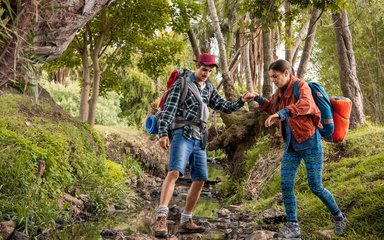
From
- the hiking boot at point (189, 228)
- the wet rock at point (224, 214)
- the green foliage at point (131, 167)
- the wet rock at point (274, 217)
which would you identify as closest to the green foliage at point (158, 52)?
the green foliage at point (131, 167)

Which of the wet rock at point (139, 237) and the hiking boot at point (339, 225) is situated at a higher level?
the hiking boot at point (339, 225)

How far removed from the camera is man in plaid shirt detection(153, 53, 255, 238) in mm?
5083

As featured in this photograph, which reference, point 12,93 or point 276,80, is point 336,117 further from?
point 12,93

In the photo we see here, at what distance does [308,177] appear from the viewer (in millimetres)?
4625

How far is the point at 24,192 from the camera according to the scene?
17.6ft

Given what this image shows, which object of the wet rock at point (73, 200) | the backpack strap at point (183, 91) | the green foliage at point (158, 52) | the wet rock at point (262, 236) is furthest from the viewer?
the green foliage at point (158, 52)

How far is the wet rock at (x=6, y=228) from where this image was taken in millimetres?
4461

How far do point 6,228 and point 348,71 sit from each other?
863cm

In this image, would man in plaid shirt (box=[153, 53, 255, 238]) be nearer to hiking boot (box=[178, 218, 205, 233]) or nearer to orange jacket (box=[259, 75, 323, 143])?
hiking boot (box=[178, 218, 205, 233])

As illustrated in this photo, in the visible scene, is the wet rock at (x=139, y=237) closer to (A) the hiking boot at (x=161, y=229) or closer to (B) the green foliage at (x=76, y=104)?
(A) the hiking boot at (x=161, y=229)

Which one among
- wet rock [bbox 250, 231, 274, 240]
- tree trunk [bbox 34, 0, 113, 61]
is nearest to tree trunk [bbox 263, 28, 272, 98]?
wet rock [bbox 250, 231, 274, 240]

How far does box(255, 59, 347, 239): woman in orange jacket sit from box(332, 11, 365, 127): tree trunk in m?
6.23

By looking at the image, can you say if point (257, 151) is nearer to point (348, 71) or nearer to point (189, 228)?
point (348, 71)

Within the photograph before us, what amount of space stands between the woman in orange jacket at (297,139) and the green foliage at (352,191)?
0.29 meters
